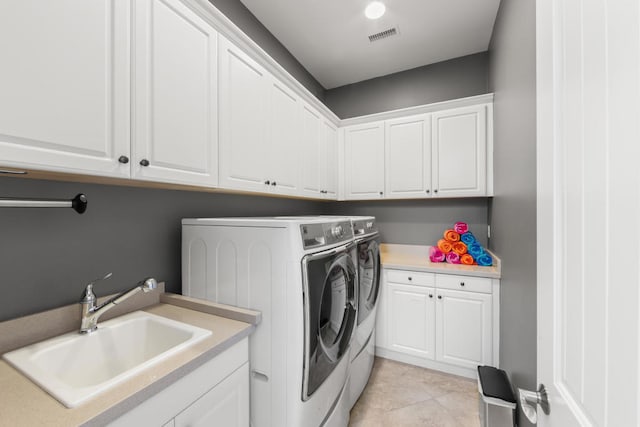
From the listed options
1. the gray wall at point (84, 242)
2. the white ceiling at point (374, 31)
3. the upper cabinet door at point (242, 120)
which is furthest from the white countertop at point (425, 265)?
the white ceiling at point (374, 31)

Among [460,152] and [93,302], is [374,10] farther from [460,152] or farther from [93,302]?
[93,302]

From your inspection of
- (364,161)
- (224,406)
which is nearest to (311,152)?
(364,161)

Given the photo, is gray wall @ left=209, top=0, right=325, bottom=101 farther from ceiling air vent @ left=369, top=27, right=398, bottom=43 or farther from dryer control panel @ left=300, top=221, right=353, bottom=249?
dryer control panel @ left=300, top=221, right=353, bottom=249

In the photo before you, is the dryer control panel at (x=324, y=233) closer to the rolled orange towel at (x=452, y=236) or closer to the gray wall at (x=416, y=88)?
the rolled orange towel at (x=452, y=236)

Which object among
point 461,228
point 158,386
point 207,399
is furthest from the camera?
point 461,228

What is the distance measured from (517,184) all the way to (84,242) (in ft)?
7.28

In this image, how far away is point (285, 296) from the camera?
1.09 meters

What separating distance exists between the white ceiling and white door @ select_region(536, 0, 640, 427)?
182 centimetres

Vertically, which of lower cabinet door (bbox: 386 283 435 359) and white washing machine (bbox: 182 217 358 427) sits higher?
white washing machine (bbox: 182 217 358 427)

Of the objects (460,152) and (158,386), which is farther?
(460,152)

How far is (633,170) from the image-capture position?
14.1 inches

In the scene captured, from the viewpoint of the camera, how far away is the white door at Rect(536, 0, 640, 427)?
0.36 m

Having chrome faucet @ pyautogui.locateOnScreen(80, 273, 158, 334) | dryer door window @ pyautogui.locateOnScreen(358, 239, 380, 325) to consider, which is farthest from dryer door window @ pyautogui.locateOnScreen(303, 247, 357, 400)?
chrome faucet @ pyautogui.locateOnScreen(80, 273, 158, 334)

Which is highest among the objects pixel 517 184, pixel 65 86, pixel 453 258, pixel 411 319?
pixel 65 86
